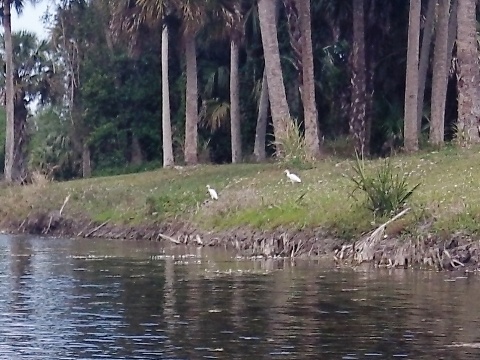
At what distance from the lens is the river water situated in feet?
43.9

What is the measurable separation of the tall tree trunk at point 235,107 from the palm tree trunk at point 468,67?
1286 centimetres

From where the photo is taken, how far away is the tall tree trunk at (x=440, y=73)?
3847 cm

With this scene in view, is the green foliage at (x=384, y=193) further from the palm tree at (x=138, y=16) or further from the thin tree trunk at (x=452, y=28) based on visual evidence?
the thin tree trunk at (x=452, y=28)

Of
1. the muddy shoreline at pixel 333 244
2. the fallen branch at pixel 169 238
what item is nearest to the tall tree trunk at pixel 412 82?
the muddy shoreline at pixel 333 244

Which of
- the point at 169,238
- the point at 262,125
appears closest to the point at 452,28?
the point at 262,125

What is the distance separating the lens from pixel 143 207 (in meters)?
35.7

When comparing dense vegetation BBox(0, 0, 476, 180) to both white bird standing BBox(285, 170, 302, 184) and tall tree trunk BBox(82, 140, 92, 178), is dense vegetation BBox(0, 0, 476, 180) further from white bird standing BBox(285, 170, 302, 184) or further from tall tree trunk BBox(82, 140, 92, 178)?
white bird standing BBox(285, 170, 302, 184)

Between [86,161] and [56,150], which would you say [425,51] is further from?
[56,150]

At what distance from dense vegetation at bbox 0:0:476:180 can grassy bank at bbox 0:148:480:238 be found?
274 centimetres

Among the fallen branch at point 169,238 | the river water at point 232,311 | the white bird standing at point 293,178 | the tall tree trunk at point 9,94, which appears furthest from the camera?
the tall tree trunk at point 9,94

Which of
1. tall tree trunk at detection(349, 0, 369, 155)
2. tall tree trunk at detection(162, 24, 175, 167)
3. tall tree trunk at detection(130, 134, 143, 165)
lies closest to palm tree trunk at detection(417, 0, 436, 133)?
tall tree trunk at detection(349, 0, 369, 155)

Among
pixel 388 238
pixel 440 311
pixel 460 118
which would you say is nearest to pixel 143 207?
pixel 460 118

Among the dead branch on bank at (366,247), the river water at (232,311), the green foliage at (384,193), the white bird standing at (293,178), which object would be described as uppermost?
the white bird standing at (293,178)

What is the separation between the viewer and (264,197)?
1188 inches
